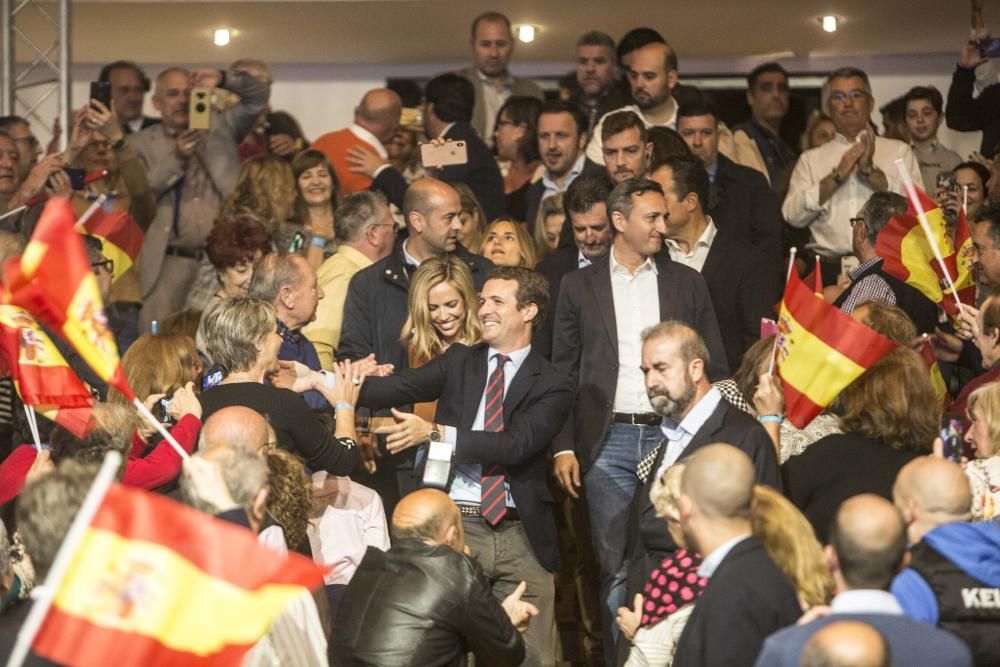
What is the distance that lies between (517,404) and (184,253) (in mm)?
4057

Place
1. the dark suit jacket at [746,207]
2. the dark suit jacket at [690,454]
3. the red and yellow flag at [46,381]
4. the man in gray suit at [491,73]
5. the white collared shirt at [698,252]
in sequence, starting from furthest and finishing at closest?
the man in gray suit at [491,73] < the dark suit jacket at [746,207] < the white collared shirt at [698,252] < the dark suit jacket at [690,454] < the red and yellow flag at [46,381]

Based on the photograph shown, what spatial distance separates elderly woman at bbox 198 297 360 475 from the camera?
6.86 m

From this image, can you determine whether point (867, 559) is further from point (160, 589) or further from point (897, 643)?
point (160, 589)

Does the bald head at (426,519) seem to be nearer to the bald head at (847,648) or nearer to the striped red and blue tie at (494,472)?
the striped red and blue tie at (494,472)

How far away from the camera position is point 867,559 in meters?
4.92

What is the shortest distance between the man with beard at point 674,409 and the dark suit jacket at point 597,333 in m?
1.00

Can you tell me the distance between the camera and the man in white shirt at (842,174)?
10.6m

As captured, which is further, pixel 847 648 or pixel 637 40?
pixel 637 40

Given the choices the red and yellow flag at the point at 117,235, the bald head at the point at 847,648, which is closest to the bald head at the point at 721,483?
the bald head at the point at 847,648

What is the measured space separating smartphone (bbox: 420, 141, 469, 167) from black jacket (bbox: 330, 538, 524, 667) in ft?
13.7

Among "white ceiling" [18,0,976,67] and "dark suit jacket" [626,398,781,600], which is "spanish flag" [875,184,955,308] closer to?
"dark suit jacket" [626,398,781,600]

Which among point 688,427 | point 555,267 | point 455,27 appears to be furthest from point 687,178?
point 455,27

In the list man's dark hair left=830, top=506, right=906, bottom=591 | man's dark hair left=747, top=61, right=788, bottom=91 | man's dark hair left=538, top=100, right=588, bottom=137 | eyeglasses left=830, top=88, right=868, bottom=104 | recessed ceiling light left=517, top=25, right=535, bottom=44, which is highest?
recessed ceiling light left=517, top=25, right=535, bottom=44

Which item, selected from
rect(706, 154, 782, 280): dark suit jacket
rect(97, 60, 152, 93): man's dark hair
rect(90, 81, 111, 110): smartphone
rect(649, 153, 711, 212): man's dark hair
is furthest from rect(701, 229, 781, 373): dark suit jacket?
rect(97, 60, 152, 93): man's dark hair
